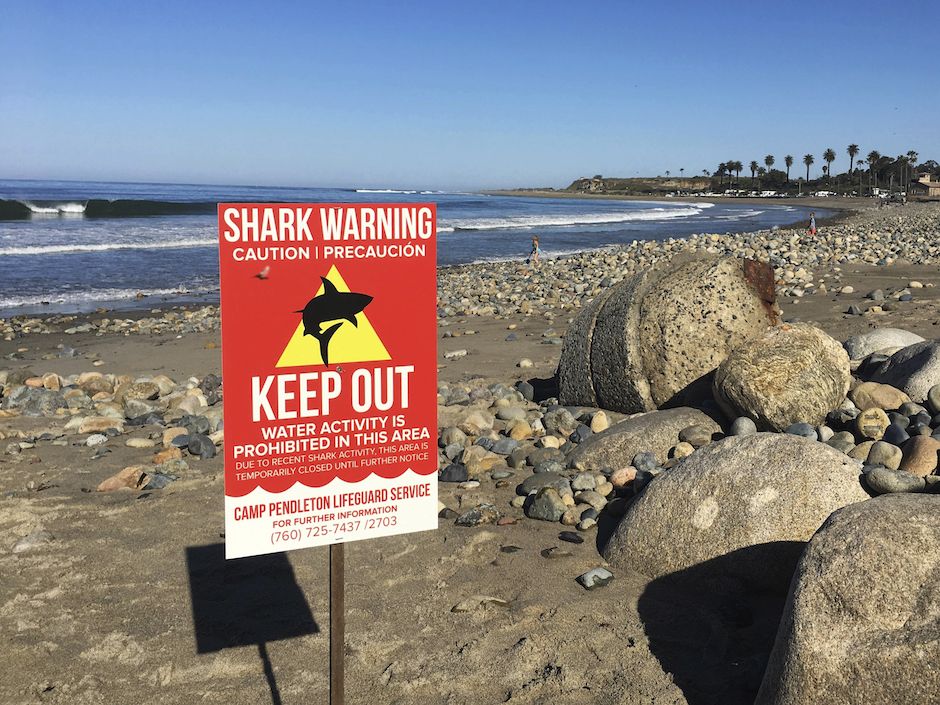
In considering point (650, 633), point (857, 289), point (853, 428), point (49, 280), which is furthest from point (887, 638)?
point (49, 280)

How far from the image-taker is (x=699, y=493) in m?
4.66

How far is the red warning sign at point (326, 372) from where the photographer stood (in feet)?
9.13

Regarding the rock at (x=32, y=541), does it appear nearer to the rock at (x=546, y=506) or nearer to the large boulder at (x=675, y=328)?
the rock at (x=546, y=506)

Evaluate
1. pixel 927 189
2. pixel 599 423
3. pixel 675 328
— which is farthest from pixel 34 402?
pixel 927 189

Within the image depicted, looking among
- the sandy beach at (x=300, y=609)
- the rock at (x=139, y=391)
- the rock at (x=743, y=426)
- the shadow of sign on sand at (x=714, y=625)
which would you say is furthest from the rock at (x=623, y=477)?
the rock at (x=139, y=391)

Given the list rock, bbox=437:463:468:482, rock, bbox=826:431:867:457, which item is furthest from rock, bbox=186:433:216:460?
rock, bbox=826:431:867:457

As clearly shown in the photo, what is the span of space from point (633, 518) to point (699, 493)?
0.42 m

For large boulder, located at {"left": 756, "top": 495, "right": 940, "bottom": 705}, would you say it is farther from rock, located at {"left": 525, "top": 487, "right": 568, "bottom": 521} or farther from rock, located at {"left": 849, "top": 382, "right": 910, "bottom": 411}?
rock, located at {"left": 849, "top": 382, "right": 910, "bottom": 411}

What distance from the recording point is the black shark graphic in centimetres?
286

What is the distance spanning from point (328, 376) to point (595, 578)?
2.36 metres

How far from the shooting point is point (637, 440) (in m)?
6.32

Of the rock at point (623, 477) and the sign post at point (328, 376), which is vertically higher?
the sign post at point (328, 376)

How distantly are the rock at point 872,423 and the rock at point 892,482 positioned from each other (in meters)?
1.16

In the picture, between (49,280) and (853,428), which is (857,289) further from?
(49,280)
